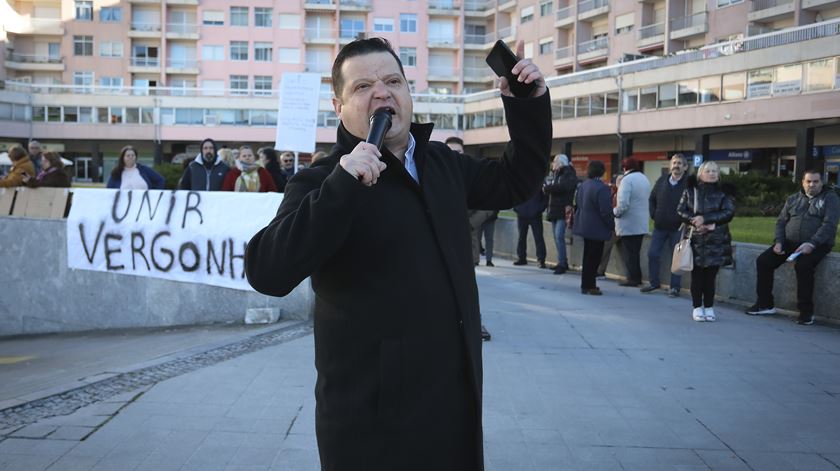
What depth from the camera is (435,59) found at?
7600cm

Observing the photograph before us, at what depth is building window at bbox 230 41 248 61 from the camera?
73.1m

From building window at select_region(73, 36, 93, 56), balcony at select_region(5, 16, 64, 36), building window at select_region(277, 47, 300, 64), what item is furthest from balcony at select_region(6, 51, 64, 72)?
building window at select_region(277, 47, 300, 64)

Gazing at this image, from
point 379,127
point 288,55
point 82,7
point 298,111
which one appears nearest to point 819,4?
point 298,111

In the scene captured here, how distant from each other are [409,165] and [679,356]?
5438 mm

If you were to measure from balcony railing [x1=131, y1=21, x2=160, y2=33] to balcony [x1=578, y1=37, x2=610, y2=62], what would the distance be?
38803mm

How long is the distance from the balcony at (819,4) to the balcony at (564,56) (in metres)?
21.7

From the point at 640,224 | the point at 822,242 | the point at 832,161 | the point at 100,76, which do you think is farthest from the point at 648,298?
the point at 100,76

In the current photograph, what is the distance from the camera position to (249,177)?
10688 mm

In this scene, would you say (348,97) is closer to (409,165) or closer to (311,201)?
(409,165)

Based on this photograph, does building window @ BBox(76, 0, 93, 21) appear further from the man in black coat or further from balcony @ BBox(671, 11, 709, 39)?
the man in black coat

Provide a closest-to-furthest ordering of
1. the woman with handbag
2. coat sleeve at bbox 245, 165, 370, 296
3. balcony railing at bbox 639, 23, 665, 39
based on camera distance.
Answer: coat sleeve at bbox 245, 165, 370, 296 → the woman with handbag → balcony railing at bbox 639, 23, 665, 39

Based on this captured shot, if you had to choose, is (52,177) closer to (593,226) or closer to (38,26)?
(593,226)

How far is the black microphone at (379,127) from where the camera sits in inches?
86.2

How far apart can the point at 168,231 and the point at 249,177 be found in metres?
1.75
